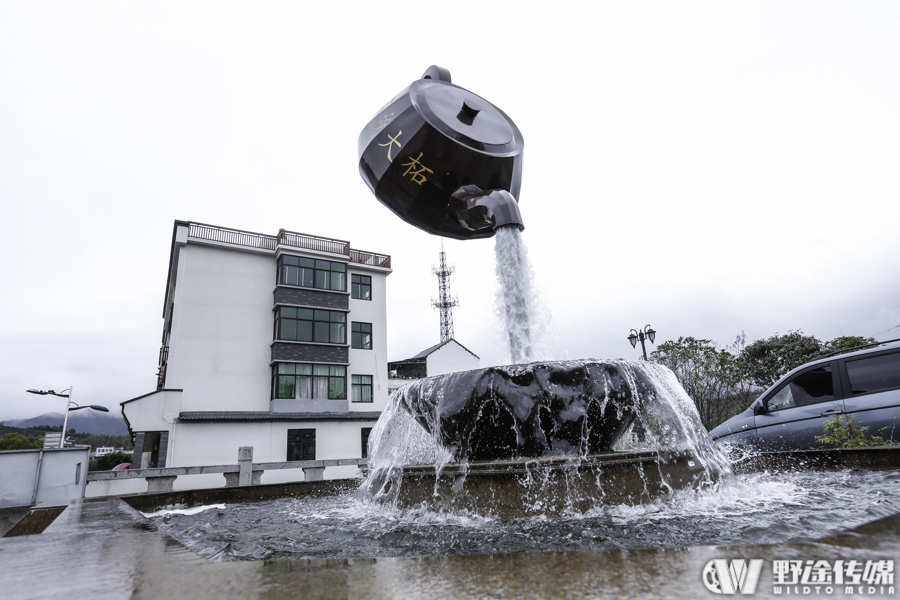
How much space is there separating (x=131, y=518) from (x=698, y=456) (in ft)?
15.7

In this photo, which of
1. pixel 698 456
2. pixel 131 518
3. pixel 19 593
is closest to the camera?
pixel 19 593

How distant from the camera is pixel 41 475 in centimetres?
696

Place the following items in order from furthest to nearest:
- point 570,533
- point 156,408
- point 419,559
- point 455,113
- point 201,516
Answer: point 156,408
point 455,113
point 201,516
point 570,533
point 419,559

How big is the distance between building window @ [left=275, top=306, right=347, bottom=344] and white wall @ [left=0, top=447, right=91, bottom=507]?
1846 centimetres

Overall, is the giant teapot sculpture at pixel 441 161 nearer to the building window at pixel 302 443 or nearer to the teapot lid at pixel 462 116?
the teapot lid at pixel 462 116

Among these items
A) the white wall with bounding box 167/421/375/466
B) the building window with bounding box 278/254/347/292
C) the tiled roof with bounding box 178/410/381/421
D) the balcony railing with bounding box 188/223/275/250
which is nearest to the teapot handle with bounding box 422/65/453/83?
the tiled roof with bounding box 178/410/381/421

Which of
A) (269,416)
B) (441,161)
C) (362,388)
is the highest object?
(441,161)

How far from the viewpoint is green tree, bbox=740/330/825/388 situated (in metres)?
29.2

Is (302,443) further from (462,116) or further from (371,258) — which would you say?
(462,116)

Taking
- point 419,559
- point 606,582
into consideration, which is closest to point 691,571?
point 606,582

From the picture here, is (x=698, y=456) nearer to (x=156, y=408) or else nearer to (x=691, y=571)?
(x=691, y=571)

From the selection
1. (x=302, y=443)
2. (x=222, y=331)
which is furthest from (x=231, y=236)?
(x=302, y=443)

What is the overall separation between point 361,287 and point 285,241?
5.17 metres

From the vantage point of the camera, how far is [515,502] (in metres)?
4.02
